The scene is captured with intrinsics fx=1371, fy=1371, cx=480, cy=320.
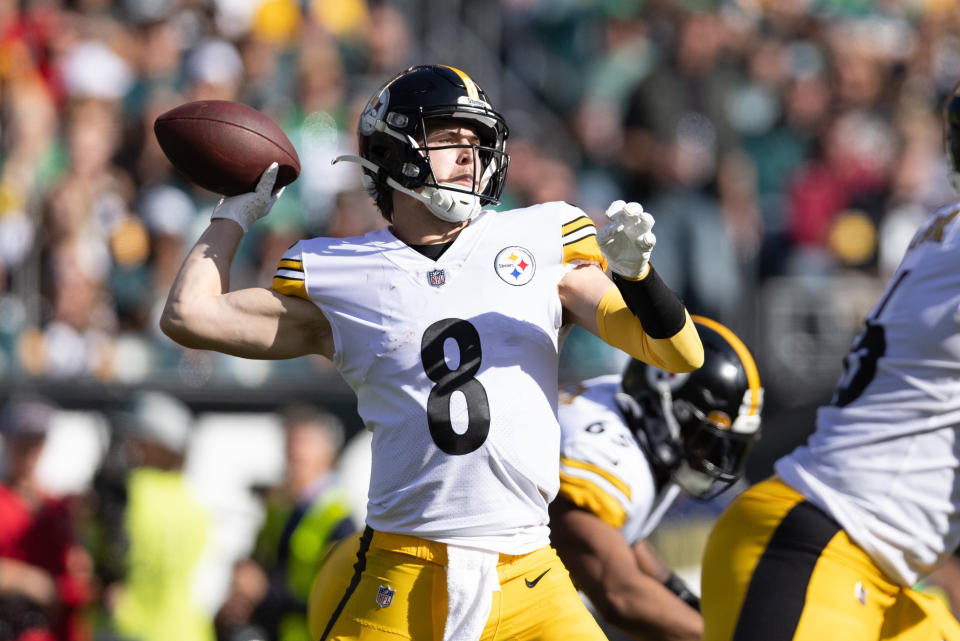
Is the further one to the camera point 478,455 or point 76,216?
point 76,216

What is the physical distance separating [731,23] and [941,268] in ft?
23.1

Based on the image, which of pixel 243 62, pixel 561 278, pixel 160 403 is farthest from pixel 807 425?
pixel 243 62

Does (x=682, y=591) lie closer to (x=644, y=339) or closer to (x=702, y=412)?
(x=702, y=412)

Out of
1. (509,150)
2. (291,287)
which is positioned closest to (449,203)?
(291,287)

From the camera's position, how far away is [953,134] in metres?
3.91

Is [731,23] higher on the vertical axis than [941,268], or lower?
higher

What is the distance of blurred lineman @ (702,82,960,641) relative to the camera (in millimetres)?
3672

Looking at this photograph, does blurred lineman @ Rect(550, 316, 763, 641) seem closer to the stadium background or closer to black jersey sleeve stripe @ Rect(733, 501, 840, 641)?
black jersey sleeve stripe @ Rect(733, 501, 840, 641)

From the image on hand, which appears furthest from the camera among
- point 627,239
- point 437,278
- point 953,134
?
point 953,134

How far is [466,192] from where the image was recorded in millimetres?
3447

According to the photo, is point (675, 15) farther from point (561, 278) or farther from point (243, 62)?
point (561, 278)

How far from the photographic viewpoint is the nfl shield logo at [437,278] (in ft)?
11.1

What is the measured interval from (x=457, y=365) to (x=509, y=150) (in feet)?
19.5

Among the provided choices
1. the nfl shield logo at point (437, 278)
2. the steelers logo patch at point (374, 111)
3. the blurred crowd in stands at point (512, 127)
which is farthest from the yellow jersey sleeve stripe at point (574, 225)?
the blurred crowd in stands at point (512, 127)
